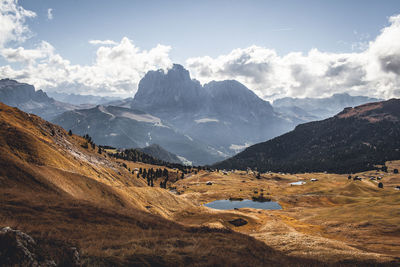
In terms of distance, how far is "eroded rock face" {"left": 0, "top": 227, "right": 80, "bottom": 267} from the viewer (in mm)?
13656

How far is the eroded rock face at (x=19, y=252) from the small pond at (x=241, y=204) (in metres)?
152

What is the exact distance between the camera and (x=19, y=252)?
14.0 m

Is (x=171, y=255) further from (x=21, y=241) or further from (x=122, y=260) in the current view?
(x=21, y=241)

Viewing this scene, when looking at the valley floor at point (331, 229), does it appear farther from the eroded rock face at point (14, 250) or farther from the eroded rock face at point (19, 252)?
the eroded rock face at point (14, 250)

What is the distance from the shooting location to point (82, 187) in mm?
62531

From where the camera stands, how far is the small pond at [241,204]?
531 feet

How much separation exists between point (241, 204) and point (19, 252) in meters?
167

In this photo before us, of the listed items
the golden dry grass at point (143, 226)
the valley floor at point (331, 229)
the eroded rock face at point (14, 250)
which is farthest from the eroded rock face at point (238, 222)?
the eroded rock face at point (14, 250)

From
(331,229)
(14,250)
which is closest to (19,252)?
(14,250)

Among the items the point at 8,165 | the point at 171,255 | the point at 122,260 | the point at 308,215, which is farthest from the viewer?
the point at 308,215

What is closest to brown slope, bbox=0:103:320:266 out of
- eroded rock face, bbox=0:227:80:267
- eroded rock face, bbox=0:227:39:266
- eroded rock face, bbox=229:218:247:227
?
eroded rock face, bbox=0:227:80:267

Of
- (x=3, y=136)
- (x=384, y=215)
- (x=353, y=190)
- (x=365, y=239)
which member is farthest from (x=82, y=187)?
(x=353, y=190)

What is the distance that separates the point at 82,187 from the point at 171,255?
50518 mm

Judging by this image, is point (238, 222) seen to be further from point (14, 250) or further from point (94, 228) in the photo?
point (14, 250)
